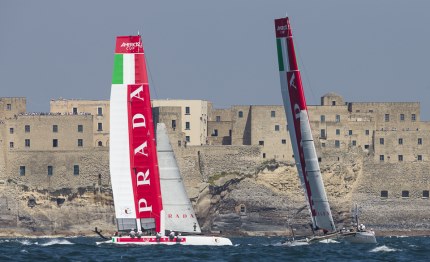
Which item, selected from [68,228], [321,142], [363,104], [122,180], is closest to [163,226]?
[122,180]

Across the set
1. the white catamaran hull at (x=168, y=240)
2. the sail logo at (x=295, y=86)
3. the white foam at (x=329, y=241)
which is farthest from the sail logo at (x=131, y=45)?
the white foam at (x=329, y=241)

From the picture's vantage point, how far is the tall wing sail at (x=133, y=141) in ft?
236

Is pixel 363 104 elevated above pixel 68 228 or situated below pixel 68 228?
above

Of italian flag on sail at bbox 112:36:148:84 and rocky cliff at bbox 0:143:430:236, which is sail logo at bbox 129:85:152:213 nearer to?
italian flag on sail at bbox 112:36:148:84

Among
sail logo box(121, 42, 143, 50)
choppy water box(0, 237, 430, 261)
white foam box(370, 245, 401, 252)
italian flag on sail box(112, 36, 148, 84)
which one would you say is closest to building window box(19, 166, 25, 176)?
choppy water box(0, 237, 430, 261)

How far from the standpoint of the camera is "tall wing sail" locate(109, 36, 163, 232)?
71.8 metres

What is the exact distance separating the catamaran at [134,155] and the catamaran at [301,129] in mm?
5608

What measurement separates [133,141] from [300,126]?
7903 mm

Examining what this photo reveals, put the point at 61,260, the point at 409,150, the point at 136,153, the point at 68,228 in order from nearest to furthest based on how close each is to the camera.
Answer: the point at 61,260, the point at 136,153, the point at 68,228, the point at 409,150

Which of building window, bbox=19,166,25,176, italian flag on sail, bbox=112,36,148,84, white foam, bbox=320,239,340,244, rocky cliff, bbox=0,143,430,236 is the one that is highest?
italian flag on sail, bbox=112,36,148,84

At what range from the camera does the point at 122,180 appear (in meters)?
72.2

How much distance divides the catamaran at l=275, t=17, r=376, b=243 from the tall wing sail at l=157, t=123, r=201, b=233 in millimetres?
5447

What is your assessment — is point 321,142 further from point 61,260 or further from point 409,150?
point 61,260

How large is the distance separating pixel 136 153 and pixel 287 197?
36.9 meters
